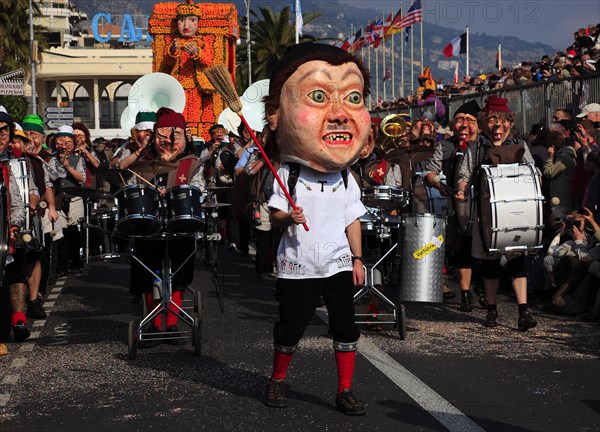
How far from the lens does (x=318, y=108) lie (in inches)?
301

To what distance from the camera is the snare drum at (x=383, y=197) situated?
10672 mm

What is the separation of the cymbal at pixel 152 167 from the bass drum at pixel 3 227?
1002 millimetres

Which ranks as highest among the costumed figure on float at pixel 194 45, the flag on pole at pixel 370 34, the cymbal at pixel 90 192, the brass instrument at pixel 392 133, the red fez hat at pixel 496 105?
the flag on pole at pixel 370 34

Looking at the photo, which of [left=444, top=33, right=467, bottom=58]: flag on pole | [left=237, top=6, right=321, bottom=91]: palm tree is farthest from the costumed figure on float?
[left=237, top=6, right=321, bottom=91]: palm tree

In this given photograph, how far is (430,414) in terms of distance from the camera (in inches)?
285

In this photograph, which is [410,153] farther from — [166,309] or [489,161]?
[166,309]

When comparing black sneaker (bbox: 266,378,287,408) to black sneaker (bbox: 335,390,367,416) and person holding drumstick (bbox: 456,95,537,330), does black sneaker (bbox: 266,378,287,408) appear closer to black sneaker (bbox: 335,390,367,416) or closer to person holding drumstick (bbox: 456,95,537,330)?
black sneaker (bbox: 335,390,367,416)

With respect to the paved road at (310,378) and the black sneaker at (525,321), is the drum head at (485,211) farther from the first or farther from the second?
the paved road at (310,378)

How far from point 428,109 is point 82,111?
70.5 meters

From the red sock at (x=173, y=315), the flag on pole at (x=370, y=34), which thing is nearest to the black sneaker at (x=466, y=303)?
the red sock at (x=173, y=315)

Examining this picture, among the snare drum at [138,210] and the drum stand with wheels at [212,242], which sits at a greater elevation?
the snare drum at [138,210]

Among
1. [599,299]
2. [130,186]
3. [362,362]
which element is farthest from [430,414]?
[599,299]

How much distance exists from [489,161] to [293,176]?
3599mm

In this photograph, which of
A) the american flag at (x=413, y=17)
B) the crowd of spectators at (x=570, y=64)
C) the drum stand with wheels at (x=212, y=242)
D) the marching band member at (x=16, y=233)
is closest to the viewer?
the drum stand with wheels at (x=212, y=242)
